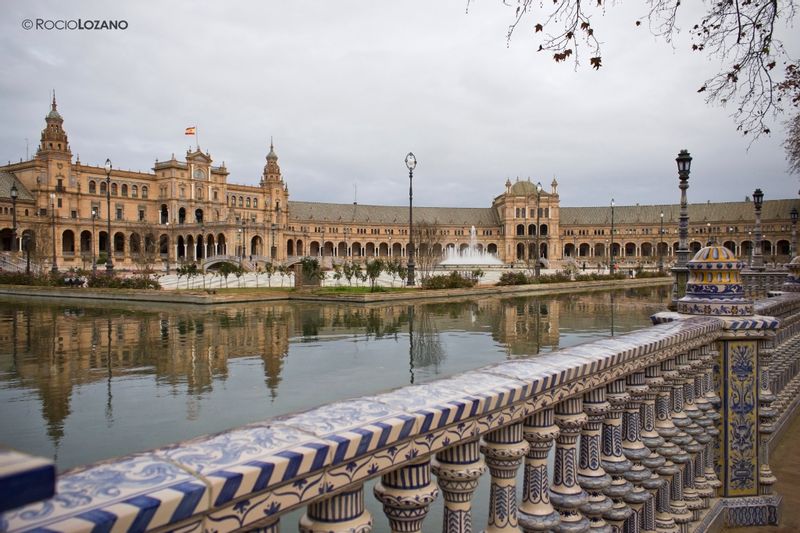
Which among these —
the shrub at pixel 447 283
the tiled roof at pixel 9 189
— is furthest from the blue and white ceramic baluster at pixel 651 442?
the tiled roof at pixel 9 189

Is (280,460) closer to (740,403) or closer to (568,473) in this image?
(568,473)

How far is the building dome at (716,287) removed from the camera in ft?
15.8

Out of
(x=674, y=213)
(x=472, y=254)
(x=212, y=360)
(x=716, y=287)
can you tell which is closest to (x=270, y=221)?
(x=472, y=254)

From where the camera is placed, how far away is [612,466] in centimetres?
316

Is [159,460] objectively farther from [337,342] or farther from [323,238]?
[323,238]

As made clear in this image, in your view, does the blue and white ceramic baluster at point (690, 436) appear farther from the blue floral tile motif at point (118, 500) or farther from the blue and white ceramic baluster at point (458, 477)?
the blue floral tile motif at point (118, 500)

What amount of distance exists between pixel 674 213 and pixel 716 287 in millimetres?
112527

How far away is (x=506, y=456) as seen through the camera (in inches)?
91.7

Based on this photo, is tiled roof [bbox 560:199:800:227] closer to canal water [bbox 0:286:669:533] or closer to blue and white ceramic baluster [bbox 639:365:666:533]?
canal water [bbox 0:286:669:533]

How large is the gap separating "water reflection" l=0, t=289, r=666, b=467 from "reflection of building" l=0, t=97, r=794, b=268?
4502 cm

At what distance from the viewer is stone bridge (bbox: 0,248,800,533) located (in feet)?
4.53

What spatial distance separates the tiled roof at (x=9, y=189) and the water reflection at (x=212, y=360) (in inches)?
2455

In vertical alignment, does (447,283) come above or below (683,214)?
below

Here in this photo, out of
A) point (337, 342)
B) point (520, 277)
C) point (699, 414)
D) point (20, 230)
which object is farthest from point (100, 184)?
point (699, 414)
